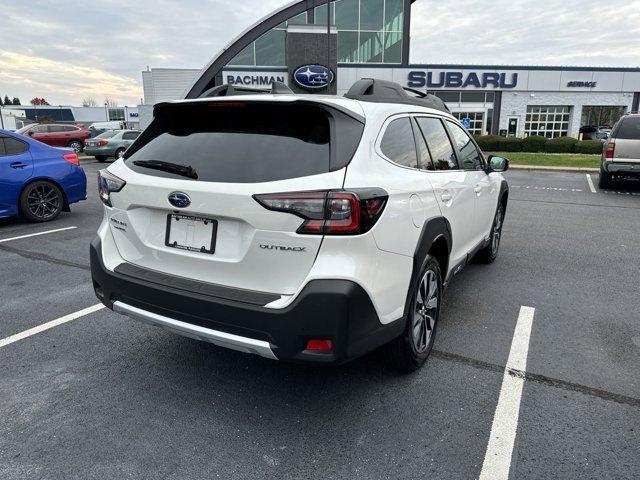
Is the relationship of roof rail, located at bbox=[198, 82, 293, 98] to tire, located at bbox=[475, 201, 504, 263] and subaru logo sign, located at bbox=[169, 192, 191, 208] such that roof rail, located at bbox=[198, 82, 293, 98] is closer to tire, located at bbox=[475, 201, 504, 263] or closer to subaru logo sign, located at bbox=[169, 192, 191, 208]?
subaru logo sign, located at bbox=[169, 192, 191, 208]

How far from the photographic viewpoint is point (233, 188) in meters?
2.44

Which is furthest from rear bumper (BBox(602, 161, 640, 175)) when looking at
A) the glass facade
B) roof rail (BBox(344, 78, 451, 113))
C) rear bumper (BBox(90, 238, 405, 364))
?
the glass facade

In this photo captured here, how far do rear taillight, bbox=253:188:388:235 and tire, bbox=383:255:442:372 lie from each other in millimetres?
780

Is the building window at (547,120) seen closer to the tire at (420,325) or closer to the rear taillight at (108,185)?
the tire at (420,325)

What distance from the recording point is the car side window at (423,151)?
3307 millimetres

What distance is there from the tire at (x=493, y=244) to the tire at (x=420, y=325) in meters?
2.42

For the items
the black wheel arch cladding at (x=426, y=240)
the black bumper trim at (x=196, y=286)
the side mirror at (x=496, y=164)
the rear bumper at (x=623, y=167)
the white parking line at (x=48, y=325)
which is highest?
the side mirror at (x=496, y=164)

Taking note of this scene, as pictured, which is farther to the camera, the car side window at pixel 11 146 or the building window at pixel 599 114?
the building window at pixel 599 114

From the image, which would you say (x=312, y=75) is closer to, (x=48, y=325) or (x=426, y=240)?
(x=48, y=325)

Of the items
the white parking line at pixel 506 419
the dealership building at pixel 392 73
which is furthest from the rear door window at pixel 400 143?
the dealership building at pixel 392 73

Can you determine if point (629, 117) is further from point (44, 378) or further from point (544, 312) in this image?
point (44, 378)

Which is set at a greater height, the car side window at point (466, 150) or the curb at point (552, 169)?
the car side window at point (466, 150)

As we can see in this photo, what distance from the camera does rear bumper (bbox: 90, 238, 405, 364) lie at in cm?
231

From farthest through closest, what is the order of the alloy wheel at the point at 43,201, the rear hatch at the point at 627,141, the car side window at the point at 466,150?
1. the rear hatch at the point at 627,141
2. the alloy wheel at the point at 43,201
3. the car side window at the point at 466,150
